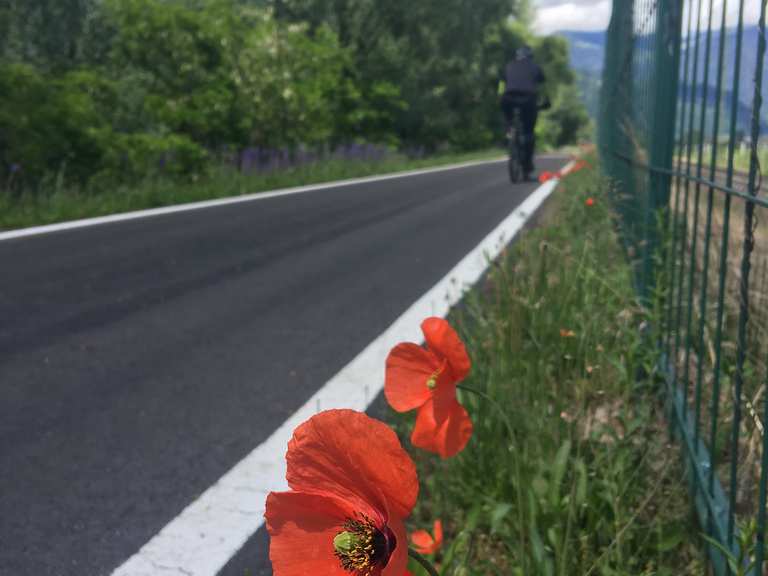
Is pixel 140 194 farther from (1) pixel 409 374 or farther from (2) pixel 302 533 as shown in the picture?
(2) pixel 302 533

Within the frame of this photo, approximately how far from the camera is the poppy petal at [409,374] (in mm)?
1595

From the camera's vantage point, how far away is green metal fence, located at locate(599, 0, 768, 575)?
1638 mm

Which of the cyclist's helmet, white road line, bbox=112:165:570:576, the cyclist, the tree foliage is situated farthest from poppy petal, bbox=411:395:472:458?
the cyclist's helmet

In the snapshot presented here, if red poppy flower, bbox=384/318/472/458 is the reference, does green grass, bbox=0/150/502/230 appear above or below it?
below

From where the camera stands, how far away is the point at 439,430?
160 centimetres

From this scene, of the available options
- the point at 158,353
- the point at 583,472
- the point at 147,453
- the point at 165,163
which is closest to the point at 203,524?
the point at 147,453

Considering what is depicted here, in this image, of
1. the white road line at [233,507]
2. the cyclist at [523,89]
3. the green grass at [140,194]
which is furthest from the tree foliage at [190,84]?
the white road line at [233,507]

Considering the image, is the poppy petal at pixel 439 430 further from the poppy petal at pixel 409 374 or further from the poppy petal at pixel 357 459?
the poppy petal at pixel 357 459

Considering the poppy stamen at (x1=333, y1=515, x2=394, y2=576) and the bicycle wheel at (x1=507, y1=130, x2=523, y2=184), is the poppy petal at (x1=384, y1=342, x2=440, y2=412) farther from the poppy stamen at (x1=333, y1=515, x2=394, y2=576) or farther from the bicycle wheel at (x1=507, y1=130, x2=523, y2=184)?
the bicycle wheel at (x1=507, y1=130, x2=523, y2=184)

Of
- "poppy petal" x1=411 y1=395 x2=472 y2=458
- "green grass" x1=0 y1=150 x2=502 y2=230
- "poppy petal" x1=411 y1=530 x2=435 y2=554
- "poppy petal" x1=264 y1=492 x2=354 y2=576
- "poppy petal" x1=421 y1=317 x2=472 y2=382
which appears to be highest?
"poppy petal" x1=421 y1=317 x2=472 y2=382

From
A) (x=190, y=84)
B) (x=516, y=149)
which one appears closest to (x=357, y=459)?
(x=516, y=149)

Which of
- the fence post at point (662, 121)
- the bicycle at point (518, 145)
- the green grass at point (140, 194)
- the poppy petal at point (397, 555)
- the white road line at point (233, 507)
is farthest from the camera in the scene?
the bicycle at point (518, 145)

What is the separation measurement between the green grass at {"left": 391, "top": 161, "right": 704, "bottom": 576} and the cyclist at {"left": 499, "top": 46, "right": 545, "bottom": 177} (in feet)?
34.0

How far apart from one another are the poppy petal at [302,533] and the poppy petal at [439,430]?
1.67 ft
